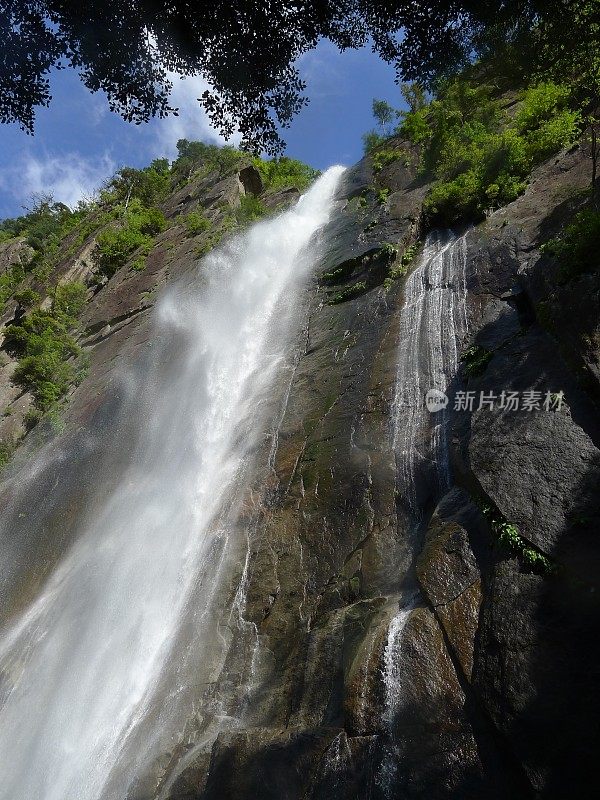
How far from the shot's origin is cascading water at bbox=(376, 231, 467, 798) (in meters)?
5.31

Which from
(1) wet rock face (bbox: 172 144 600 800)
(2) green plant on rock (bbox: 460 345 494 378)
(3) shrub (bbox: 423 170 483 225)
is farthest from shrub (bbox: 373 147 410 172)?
(2) green plant on rock (bbox: 460 345 494 378)

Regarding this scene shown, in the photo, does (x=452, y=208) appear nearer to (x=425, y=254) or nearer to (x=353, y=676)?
(x=425, y=254)

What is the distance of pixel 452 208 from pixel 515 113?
625cm

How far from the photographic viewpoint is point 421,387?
9.45 meters

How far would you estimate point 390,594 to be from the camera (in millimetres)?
6684

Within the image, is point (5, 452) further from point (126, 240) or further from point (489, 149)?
point (489, 149)

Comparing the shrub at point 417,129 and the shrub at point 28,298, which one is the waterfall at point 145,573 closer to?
the shrub at point 417,129

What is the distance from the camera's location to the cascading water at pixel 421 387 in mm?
5312

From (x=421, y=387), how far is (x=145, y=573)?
6.34 meters

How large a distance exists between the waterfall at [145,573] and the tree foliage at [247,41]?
6.61m

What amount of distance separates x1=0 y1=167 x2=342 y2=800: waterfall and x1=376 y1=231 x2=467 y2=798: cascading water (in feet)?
11.5

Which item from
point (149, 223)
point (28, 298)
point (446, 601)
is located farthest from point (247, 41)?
→ point (149, 223)

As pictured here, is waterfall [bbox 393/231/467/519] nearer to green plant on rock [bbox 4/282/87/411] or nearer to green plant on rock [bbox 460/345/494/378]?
green plant on rock [bbox 460/345/494/378]

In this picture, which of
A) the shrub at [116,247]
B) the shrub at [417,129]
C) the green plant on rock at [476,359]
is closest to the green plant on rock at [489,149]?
the shrub at [417,129]
